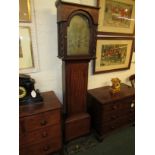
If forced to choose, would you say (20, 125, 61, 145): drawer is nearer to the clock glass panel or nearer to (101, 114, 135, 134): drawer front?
(101, 114, 135, 134): drawer front

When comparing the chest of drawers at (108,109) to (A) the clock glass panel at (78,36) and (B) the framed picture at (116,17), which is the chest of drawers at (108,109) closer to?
(A) the clock glass panel at (78,36)

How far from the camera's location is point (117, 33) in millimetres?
2090

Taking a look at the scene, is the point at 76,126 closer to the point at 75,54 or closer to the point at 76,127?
the point at 76,127

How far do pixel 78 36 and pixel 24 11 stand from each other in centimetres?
60

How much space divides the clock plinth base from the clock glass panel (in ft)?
2.61

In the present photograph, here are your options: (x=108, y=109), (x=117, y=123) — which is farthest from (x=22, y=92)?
(x=117, y=123)

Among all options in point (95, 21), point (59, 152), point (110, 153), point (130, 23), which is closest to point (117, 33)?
point (130, 23)

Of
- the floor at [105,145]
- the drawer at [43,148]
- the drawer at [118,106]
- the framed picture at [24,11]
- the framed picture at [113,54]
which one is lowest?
the floor at [105,145]

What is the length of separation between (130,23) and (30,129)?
1962 millimetres

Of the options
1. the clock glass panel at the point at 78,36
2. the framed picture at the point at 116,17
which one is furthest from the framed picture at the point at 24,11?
the framed picture at the point at 116,17

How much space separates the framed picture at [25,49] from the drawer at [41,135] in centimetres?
71

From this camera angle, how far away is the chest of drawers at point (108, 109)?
6.10 ft

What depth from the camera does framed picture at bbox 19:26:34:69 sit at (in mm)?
1535
